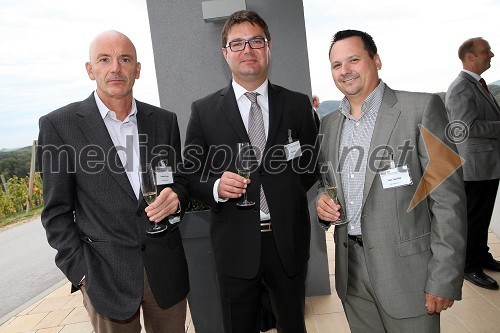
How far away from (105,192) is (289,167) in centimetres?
94

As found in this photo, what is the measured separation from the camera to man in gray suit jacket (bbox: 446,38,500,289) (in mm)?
3418

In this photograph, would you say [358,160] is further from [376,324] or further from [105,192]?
[105,192]

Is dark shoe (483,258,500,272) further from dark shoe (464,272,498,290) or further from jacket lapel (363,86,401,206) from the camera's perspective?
jacket lapel (363,86,401,206)

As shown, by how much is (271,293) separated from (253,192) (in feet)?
1.94

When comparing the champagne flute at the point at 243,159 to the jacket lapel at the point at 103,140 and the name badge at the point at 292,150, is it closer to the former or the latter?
the name badge at the point at 292,150

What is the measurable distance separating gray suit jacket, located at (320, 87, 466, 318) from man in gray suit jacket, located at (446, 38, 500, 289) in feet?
7.75

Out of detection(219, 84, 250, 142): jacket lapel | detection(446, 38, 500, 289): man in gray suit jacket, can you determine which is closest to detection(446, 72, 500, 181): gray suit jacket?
detection(446, 38, 500, 289): man in gray suit jacket

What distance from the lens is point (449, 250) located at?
55.4 inches

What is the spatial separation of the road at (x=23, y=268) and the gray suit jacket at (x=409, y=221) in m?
4.83

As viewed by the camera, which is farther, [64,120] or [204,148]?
[204,148]

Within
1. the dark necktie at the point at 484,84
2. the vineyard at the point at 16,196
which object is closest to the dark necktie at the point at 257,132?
the dark necktie at the point at 484,84

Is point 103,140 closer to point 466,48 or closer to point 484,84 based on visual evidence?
point 466,48

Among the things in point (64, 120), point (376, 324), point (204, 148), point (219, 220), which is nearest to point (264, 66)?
point (204, 148)

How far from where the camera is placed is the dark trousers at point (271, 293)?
1.89 meters
